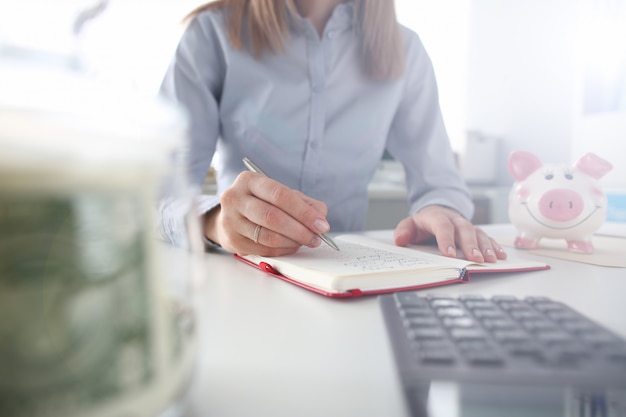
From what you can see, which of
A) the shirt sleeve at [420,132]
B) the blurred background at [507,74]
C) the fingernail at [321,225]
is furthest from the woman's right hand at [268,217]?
the blurred background at [507,74]

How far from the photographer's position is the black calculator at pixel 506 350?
0.59ft

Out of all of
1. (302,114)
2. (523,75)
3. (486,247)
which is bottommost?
(486,247)

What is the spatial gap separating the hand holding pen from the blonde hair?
43 cm

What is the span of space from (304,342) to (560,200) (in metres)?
0.49

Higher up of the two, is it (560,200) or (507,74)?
(507,74)

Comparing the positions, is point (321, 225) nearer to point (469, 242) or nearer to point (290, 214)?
point (290, 214)

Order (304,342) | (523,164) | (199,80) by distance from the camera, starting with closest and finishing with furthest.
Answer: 1. (304,342)
2. (523,164)
3. (199,80)

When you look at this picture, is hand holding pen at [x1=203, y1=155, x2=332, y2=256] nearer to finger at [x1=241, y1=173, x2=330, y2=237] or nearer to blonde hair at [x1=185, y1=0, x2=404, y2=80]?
finger at [x1=241, y1=173, x2=330, y2=237]

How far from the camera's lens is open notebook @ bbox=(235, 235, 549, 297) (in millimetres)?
372

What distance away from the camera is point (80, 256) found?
13cm

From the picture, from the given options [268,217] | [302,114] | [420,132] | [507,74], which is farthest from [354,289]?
[507,74]

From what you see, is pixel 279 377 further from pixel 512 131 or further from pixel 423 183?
pixel 512 131

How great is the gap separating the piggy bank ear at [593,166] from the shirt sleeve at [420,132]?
1.07 feet

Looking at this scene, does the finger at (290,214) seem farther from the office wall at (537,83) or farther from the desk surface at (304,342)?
the office wall at (537,83)
